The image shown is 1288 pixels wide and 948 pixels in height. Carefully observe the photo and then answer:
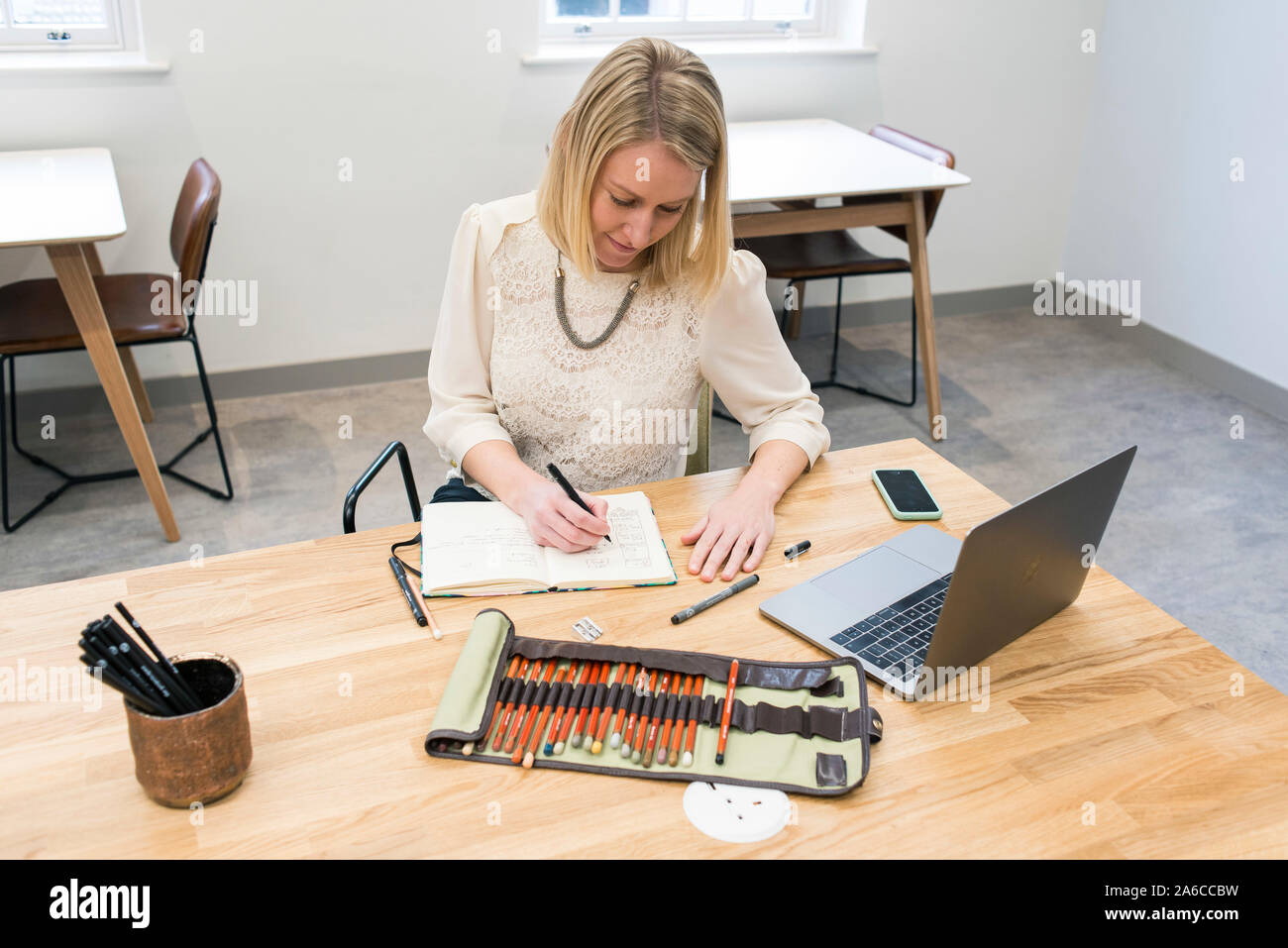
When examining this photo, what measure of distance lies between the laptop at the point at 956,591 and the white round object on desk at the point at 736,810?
9.2 inches

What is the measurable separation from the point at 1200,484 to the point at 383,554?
2.81 m

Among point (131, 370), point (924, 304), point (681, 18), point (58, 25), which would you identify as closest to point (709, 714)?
point (924, 304)

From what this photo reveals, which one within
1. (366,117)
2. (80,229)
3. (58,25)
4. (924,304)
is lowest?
(924,304)

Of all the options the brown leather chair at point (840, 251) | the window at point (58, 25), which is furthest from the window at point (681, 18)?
the window at point (58, 25)

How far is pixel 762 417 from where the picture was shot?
173 cm

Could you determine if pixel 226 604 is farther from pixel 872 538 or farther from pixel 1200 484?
pixel 1200 484

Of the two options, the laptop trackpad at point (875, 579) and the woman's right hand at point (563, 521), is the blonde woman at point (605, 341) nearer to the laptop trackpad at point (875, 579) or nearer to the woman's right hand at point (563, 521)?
the woman's right hand at point (563, 521)

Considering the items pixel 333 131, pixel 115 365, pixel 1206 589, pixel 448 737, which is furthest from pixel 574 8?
pixel 448 737

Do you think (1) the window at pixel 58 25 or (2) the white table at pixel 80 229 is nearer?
(2) the white table at pixel 80 229

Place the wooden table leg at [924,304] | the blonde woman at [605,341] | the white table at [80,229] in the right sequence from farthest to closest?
the wooden table leg at [924,304]
the white table at [80,229]
the blonde woman at [605,341]

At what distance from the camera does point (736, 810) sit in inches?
39.9

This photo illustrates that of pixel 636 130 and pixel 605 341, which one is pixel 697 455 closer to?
pixel 605 341

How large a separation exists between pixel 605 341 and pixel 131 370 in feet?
7.52

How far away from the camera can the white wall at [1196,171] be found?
11.9ft
